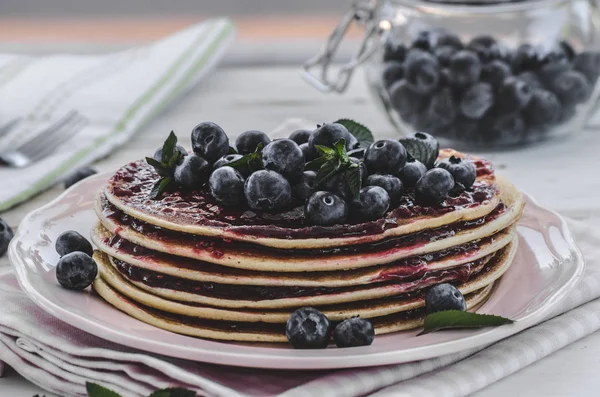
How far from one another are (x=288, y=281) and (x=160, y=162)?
1.18 ft

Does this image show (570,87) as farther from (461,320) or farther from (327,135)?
(461,320)

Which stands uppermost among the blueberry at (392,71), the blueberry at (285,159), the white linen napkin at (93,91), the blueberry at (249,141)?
the blueberry at (285,159)

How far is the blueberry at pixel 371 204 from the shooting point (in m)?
1.38

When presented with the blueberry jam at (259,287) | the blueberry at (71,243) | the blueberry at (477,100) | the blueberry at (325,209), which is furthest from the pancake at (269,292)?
the blueberry at (477,100)

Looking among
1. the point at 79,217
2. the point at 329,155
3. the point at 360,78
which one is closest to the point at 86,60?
the point at 360,78

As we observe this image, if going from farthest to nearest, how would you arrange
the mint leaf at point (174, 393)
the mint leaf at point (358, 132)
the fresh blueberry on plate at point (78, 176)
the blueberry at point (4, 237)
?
1. the fresh blueberry on plate at point (78, 176)
2. the blueberry at point (4, 237)
3. the mint leaf at point (358, 132)
4. the mint leaf at point (174, 393)

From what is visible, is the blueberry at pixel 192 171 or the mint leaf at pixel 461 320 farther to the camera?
the blueberry at pixel 192 171

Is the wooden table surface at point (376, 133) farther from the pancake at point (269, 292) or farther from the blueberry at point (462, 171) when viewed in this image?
the blueberry at point (462, 171)

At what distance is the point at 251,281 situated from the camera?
4.41 feet

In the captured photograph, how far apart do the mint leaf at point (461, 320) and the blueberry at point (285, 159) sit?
312 mm

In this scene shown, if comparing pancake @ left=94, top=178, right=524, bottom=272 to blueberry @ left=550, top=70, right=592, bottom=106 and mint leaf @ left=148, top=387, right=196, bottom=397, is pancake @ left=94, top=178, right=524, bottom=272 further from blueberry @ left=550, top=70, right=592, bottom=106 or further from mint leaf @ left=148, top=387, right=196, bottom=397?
blueberry @ left=550, top=70, right=592, bottom=106

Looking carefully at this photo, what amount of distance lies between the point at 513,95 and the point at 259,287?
1290mm

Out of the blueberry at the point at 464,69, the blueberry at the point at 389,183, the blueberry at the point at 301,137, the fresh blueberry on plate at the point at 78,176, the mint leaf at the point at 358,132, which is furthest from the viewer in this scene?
the blueberry at the point at 464,69

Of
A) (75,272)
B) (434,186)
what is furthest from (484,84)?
(75,272)
